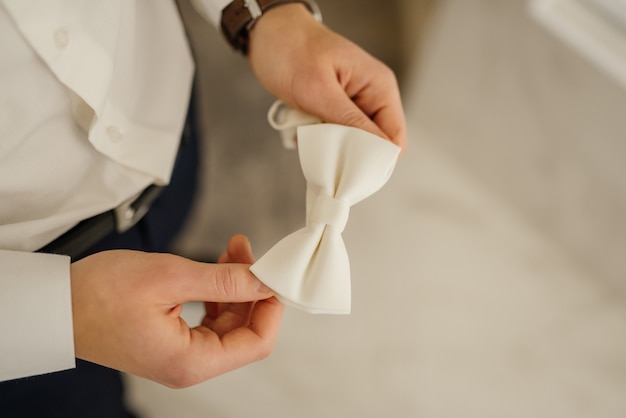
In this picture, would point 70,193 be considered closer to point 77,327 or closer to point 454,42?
point 77,327

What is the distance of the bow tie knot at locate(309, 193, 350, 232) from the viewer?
42 centimetres

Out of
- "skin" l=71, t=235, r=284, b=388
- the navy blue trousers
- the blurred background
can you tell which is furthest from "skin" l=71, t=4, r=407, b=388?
the blurred background

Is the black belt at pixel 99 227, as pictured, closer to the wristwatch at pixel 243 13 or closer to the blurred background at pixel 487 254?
the wristwatch at pixel 243 13

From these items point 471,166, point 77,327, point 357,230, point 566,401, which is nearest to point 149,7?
point 77,327

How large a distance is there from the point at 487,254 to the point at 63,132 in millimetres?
647

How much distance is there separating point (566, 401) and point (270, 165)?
65cm

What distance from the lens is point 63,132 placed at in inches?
17.6

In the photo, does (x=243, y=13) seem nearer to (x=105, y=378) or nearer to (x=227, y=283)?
(x=227, y=283)

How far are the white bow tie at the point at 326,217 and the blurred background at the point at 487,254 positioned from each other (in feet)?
1.32

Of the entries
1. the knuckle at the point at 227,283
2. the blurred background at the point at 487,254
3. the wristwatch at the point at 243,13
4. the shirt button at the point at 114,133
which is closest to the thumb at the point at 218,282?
the knuckle at the point at 227,283

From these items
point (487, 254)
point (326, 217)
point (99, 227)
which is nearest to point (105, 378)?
point (99, 227)

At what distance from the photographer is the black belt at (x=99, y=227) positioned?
48 centimetres

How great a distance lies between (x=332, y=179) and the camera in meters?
0.44

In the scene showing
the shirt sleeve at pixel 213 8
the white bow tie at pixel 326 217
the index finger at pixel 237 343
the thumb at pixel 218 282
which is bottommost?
the index finger at pixel 237 343
